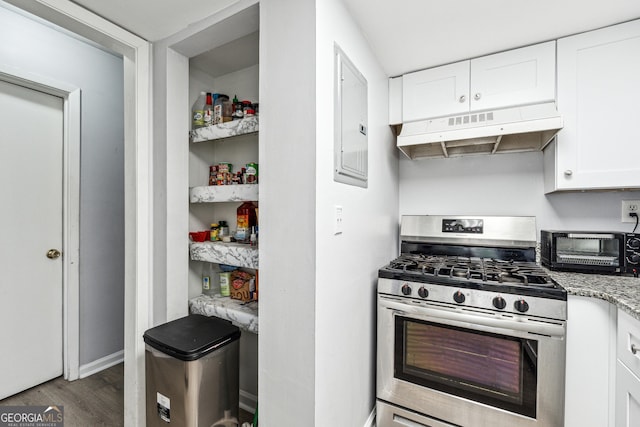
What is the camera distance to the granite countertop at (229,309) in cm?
156

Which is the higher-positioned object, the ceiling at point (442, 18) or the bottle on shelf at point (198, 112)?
the ceiling at point (442, 18)

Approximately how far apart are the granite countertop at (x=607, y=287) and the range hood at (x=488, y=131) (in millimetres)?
777

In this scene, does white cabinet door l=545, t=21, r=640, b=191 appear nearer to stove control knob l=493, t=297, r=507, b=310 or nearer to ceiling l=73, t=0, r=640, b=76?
ceiling l=73, t=0, r=640, b=76

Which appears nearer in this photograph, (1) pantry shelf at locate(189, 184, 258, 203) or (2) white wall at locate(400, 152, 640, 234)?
(1) pantry shelf at locate(189, 184, 258, 203)

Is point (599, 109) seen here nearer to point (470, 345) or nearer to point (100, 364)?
point (470, 345)

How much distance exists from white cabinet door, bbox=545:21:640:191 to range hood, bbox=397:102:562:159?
4.6 inches

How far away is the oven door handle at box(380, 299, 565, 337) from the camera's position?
1309 millimetres

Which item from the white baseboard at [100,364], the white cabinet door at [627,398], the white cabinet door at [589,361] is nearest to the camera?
the white cabinet door at [627,398]

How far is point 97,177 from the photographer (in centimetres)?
235

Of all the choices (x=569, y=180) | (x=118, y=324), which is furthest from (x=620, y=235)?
(x=118, y=324)

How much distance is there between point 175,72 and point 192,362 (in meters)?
1.57

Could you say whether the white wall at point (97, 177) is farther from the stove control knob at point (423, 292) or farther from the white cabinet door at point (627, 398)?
the white cabinet door at point (627, 398)

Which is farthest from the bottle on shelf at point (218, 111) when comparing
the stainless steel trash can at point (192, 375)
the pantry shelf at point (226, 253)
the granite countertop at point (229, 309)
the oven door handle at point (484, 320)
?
the oven door handle at point (484, 320)

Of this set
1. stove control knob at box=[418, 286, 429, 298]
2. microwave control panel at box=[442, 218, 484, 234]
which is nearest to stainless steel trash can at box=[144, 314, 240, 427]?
stove control knob at box=[418, 286, 429, 298]
